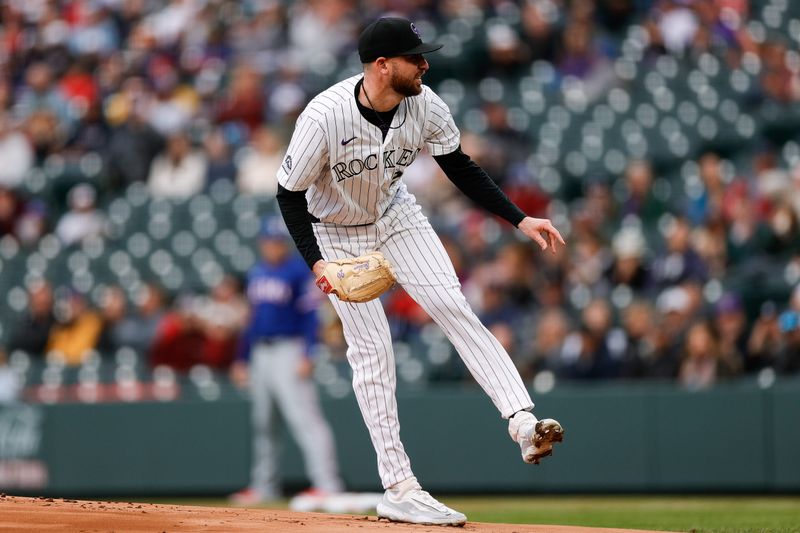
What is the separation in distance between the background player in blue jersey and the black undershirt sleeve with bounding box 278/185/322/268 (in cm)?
447

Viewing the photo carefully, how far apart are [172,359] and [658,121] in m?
5.30

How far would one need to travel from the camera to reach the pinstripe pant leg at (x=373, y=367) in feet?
18.8

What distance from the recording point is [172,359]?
39.1 feet

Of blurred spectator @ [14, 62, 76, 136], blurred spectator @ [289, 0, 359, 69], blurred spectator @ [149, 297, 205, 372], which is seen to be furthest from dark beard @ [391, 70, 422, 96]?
blurred spectator @ [14, 62, 76, 136]

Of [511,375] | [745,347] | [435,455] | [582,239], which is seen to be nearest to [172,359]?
[435,455]

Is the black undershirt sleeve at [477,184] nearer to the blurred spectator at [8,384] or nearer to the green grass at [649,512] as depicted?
the green grass at [649,512]

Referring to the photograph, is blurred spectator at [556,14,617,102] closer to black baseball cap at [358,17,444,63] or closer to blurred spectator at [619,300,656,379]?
blurred spectator at [619,300,656,379]

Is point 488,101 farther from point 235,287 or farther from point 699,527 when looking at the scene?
point 699,527

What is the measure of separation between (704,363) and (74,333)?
578 cm

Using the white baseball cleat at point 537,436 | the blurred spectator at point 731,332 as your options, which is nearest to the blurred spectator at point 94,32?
the blurred spectator at point 731,332

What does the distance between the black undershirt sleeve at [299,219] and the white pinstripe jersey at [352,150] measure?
0.05 meters

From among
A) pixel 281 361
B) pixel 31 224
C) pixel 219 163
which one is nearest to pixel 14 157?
pixel 31 224

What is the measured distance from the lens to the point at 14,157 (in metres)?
14.8

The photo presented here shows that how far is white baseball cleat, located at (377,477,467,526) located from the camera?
562 centimetres
